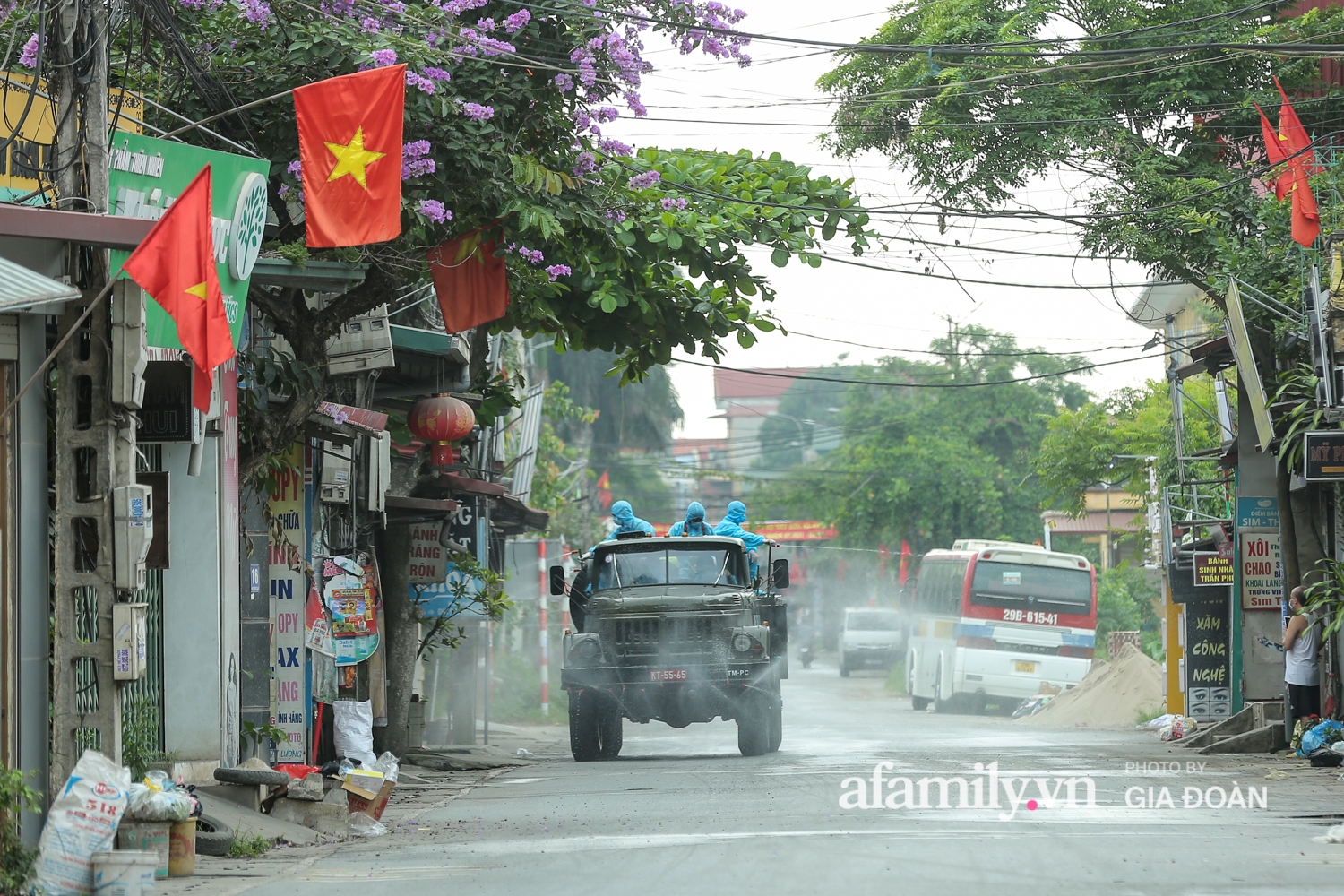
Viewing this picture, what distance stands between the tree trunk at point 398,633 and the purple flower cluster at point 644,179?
5.61 metres

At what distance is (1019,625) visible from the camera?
34.3m

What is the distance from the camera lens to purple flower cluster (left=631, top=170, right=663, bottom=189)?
14836 mm

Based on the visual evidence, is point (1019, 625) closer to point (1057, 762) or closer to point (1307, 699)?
point (1307, 699)

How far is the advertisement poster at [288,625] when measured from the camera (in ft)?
47.7

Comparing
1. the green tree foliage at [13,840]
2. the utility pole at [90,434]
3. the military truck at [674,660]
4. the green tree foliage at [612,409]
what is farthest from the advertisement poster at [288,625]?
the green tree foliage at [612,409]

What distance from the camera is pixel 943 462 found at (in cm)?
5722

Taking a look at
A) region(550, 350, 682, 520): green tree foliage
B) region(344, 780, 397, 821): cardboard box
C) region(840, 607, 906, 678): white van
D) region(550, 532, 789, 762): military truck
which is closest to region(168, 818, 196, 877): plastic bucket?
region(344, 780, 397, 821): cardboard box

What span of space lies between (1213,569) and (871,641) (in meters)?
35.5

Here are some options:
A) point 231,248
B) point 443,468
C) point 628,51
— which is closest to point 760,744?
point 443,468

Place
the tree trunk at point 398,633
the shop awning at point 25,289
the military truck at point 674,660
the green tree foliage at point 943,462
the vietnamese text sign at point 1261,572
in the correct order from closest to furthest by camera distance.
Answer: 1. the shop awning at point 25,289
2. the tree trunk at point 398,633
3. the military truck at point 674,660
4. the vietnamese text sign at point 1261,572
5. the green tree foliage at point 943,462

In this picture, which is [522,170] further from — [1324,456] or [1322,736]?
[1322,736]

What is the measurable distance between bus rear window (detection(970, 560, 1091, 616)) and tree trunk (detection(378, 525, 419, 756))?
58.9ft

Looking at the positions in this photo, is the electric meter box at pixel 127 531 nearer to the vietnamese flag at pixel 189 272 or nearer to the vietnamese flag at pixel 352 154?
the vietnamese flag at pixel 189 272

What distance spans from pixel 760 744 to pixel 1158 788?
6055 millimetres
